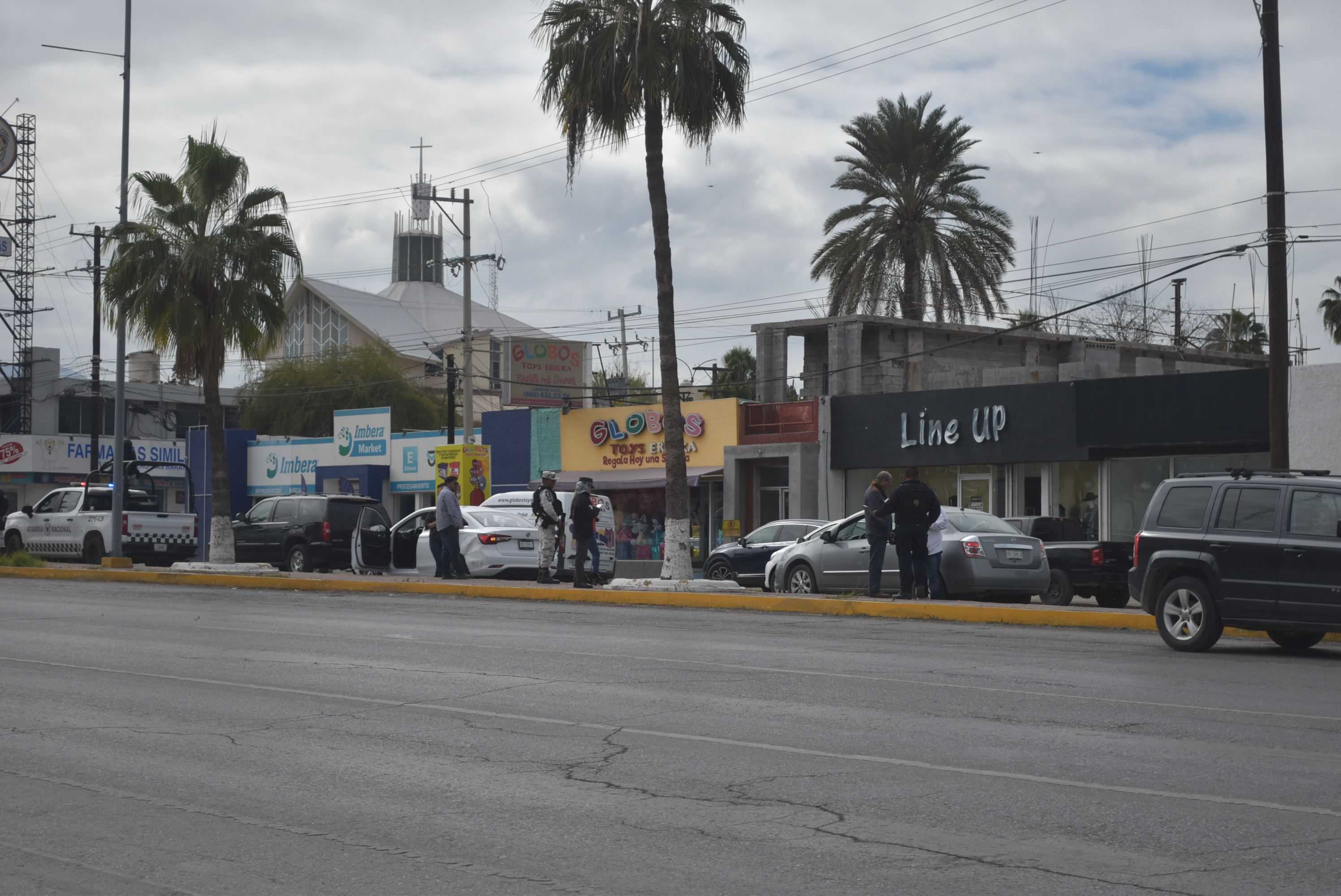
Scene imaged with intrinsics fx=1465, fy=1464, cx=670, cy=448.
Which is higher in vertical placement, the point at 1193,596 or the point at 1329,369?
the point at 1329,369

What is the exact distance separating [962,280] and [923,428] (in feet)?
19.0

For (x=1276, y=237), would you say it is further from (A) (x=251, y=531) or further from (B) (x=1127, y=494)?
(A) (x=251, y=531)

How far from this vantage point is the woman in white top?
20.0m

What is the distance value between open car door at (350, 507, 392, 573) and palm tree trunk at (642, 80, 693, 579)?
267 inches

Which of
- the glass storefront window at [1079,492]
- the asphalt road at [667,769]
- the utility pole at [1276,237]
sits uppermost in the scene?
the utility pole at [1276,237]

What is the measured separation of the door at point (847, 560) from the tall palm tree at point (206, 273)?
1414cm

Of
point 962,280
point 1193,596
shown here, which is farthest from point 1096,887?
point 962,280

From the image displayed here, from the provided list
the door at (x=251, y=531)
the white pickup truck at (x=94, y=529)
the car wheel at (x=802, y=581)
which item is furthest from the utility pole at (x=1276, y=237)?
the white pickup truck at (x=94, y=529)

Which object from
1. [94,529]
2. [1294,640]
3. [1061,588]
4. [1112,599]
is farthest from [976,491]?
[94,529]

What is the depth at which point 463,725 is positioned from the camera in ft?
31.9

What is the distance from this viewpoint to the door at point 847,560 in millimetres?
22156

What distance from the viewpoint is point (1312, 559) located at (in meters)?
13.6

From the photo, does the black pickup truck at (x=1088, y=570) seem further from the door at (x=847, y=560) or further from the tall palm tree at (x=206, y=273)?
the tall palm tree at (x=206, y=273)

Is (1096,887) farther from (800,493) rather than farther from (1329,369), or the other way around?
(800,493)
